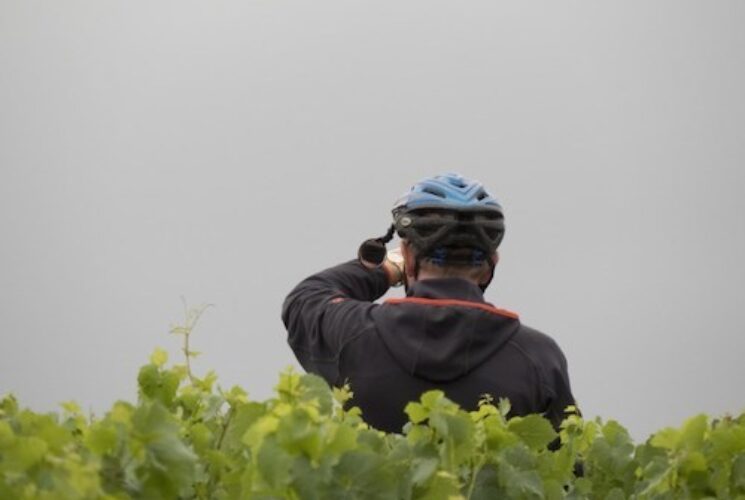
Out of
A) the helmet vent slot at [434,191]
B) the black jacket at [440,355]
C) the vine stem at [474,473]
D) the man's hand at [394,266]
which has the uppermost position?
the helmet vent slot at [434,191]

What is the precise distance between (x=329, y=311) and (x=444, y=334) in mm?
445

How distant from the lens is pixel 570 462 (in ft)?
12.1

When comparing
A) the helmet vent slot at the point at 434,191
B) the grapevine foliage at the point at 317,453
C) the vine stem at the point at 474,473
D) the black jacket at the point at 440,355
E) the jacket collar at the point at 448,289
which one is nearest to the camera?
the grapevine foliage at the point at 317,453

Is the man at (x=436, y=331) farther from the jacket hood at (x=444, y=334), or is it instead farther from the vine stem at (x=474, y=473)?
the vine stem at (x=474, y=473)

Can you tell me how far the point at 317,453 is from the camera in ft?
8.71

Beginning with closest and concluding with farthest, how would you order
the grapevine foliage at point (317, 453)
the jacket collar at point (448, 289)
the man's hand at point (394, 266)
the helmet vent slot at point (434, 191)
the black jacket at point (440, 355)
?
the grapevine foliage at point (317, 453) < the black jacket at point (440, 355) < the jacket collar at point (448, 289) < the helmet vent slot at point (434, 191) < the man's hand at point (394, 266)

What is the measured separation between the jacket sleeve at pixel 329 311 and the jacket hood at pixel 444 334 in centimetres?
15

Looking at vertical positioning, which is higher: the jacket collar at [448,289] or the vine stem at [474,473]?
the jacket collar at [448,289]

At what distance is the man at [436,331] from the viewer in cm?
492

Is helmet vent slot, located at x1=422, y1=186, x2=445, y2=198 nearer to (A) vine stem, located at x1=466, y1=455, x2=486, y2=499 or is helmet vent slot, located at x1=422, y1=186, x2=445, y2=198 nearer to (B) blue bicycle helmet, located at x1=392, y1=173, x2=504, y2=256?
(B) blue bicycle helmet, located at x1=392, y1=173, x2=504, y2=256

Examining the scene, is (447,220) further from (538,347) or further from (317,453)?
(317,453)

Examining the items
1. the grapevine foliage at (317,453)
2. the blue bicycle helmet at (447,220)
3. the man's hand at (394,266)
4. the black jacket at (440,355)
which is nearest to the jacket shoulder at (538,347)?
the black jacket at (440,355)

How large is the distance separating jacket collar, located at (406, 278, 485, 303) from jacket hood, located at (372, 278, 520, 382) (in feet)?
0.17

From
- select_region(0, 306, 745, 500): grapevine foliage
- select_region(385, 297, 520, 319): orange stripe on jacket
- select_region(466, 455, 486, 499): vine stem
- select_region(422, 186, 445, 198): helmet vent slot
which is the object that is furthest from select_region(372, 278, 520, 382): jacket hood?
select_region(466, 455, 486, 499): vine stem
